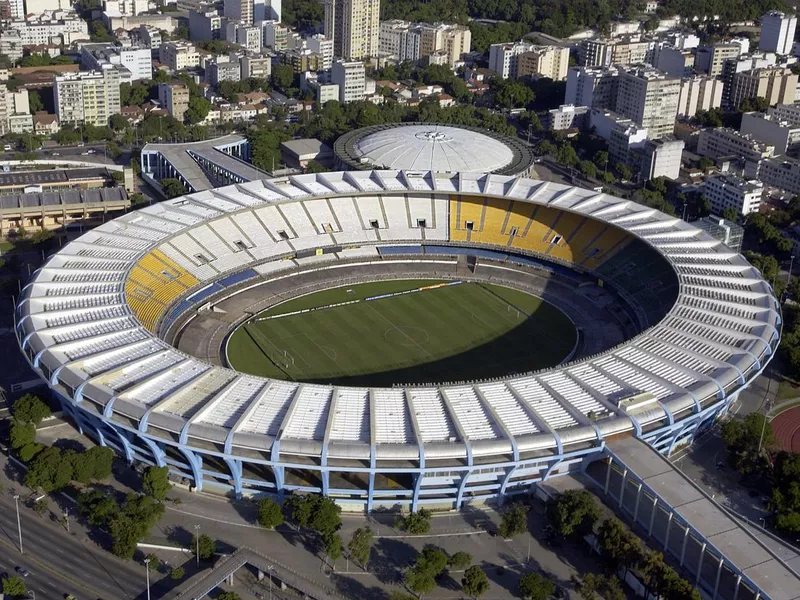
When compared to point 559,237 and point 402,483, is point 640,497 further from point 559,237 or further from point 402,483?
point 559,237

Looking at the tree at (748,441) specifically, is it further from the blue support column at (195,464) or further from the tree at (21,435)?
the tree at (21,435)

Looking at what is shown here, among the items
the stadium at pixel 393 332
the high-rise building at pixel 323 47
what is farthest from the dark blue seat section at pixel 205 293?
the high-rise building at pixel 323 47

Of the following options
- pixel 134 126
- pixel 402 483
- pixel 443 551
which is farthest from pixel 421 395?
pixel 134 126

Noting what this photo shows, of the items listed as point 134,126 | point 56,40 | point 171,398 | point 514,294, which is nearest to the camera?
point 171,398

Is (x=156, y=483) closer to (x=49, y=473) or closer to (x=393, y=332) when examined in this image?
(x=49, y=473)

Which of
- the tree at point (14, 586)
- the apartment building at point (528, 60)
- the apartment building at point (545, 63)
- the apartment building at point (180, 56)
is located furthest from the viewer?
the apartment building at point (180, 56)
